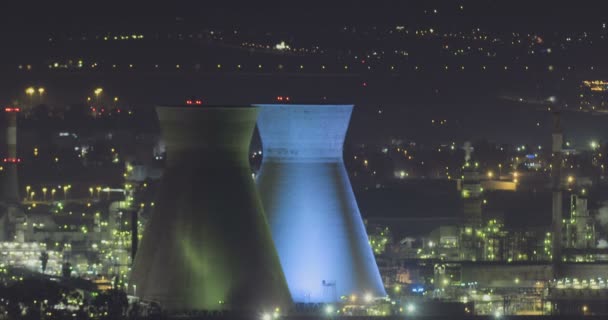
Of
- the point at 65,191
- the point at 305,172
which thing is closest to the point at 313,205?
the point at 305,172

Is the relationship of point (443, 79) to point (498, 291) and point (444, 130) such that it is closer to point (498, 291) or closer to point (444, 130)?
point (444, 130)

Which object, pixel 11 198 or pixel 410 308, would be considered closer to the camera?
pixel 410 308

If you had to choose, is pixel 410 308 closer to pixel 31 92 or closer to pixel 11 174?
pixel 11 174

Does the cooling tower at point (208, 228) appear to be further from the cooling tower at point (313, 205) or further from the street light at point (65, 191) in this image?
the street light at point (65, 191)

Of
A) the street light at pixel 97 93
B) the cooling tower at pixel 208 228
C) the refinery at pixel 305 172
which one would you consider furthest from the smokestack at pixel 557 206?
the street light at pixel 97 93

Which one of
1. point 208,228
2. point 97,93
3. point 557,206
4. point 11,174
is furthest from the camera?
point 97,93

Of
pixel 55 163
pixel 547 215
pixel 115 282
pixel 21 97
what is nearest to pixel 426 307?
pixel 115 282
